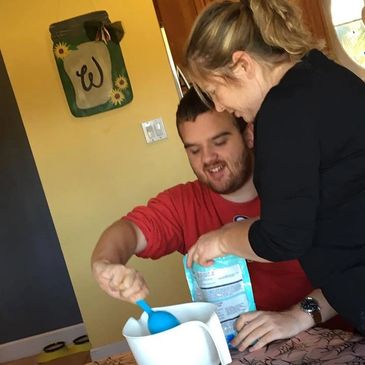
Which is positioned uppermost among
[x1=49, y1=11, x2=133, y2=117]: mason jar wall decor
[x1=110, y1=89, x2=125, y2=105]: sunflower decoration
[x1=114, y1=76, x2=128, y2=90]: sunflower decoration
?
[x1=49, y1=11, x2=133, y2=117]: mason jar wall decor

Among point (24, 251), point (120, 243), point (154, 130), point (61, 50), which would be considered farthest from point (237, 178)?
point (24, 251)

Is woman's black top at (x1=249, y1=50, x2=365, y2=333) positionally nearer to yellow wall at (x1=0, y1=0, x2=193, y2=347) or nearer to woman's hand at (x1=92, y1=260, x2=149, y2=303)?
woman's hand at (x1=92, y1=260, x2=149, y2=303)

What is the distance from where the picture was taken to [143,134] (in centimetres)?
250

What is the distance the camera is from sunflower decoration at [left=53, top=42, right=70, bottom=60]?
7.93 ft

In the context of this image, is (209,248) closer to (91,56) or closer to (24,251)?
(91,56)

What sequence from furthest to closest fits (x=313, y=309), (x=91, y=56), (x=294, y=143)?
(x=91, y=56), (x=313, y=309), (x=294, y=143)

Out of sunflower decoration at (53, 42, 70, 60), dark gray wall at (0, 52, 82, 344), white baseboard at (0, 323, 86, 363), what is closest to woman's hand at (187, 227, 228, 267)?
sunflower decoration at (53, 42, 70, 60)

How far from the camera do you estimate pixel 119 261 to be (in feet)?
3.67

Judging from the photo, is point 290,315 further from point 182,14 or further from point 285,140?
point 182,14

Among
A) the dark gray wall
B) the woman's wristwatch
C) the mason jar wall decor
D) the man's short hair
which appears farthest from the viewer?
the dark gray wall

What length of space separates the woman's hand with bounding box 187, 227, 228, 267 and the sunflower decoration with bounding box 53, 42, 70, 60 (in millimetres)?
1687

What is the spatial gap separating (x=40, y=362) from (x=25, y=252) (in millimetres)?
607

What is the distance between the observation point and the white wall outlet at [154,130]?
8.17 ft

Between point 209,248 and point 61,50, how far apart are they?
5.67 ft
